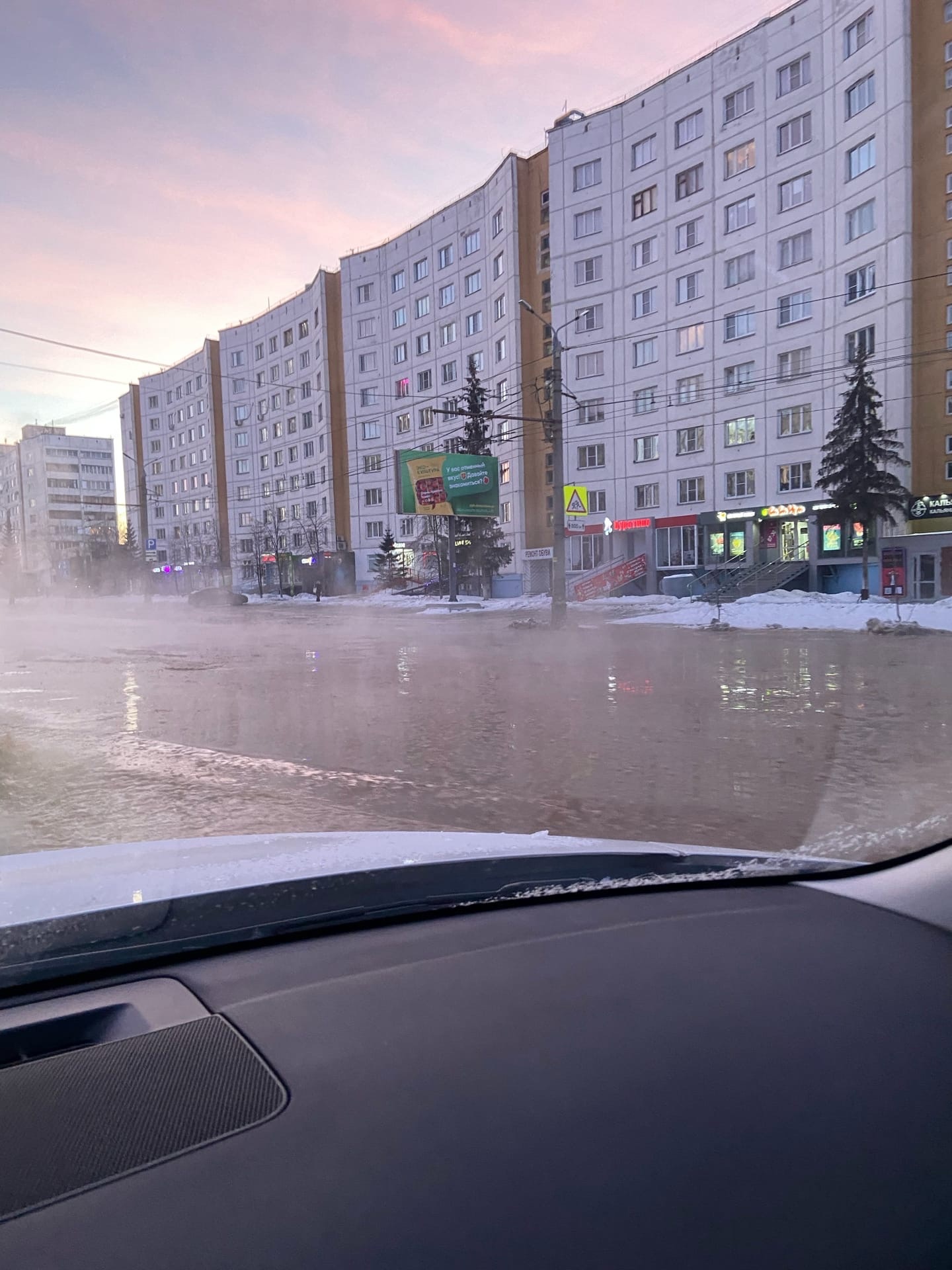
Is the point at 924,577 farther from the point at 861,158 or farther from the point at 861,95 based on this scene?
the point at 861,95

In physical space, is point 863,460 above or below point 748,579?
above

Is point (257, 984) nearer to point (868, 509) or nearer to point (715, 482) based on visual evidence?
point (868, 509)

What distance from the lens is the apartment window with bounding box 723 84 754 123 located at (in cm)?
3962

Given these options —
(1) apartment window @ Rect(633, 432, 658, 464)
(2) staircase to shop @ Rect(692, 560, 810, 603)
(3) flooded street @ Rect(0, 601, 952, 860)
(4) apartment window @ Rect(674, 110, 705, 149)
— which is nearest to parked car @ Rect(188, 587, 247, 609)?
(1) apartment window @ Rect(633, 432, 658, 464)

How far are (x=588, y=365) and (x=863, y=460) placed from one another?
19037 mm

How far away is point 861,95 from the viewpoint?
35.4 metres

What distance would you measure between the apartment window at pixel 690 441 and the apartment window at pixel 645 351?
13.8 feet

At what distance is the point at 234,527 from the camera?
83.6 meters

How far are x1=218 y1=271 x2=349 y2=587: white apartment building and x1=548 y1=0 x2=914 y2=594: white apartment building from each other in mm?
25321

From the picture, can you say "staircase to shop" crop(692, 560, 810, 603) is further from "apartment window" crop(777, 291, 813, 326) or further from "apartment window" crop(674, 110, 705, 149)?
"apartment window" crop(674, 110, 705, 149)

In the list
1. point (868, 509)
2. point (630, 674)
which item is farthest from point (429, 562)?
point (630, 674)

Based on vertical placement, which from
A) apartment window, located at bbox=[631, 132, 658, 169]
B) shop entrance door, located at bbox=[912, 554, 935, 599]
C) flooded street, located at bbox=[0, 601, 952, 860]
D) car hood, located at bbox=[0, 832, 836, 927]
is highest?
apartment window, located at bbox=[631, 132, 658, 169]

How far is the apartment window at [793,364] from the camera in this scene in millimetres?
38031

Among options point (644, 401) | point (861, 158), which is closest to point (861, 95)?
point (861, 158)
